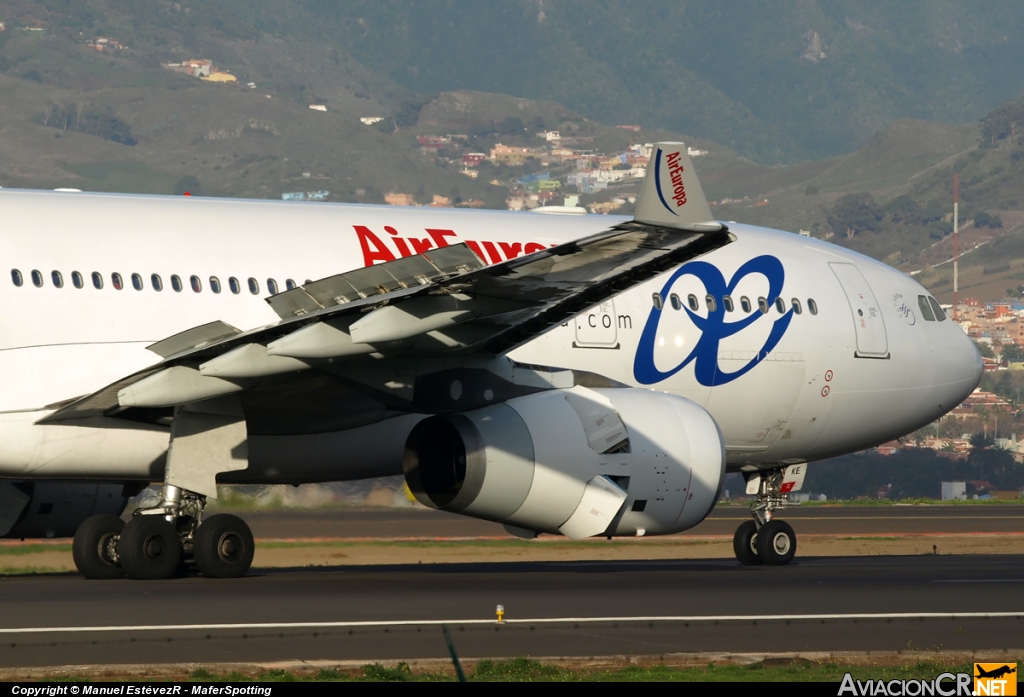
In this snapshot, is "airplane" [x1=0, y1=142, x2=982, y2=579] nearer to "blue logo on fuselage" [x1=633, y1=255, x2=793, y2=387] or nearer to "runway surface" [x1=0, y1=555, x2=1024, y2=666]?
"blue logo on fuselage" [x1=633, y1=255, x2=793, y2=387]

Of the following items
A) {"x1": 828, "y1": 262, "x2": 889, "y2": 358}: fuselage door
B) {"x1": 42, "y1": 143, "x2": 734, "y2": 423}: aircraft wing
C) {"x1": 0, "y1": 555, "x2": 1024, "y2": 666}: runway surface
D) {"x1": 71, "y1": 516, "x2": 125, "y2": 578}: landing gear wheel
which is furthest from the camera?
{"x1": 828, "y1": 262, "x2": 889, "y2": 358}: fuselage door

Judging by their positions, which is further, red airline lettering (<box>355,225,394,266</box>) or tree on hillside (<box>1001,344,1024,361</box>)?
tree on hillside (<box>1001,344,1024,361</box>)

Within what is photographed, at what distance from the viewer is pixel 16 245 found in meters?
17.5

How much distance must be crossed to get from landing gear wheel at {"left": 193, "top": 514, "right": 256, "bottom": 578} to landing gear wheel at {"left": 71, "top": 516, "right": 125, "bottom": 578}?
1.08 metres

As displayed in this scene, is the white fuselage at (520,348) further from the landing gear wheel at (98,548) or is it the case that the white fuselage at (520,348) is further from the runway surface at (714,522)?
the runway surface at (714,522)

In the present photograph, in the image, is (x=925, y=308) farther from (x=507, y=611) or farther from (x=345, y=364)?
(x=507, y=611)

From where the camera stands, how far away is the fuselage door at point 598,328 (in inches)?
797

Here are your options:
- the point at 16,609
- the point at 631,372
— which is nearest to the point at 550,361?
the point at 631,372

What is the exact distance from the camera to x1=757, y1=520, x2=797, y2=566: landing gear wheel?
2188 cm

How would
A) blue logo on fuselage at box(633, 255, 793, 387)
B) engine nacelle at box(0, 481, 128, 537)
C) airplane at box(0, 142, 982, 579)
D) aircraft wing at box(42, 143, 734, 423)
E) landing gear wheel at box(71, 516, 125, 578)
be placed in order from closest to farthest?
aircraft wing at box(42, 143, 734, 423) → airplane at box(0, 142, 982, 579) → landing gear wheel at box(71, 516, 125, 578) → engine nacelle at box(0, 481, 128, 537) → blue logo on fuselage at box(633, 255, 793, 387)

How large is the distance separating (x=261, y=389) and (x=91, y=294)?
7.46 feet

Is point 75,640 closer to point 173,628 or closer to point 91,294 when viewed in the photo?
point 173,628

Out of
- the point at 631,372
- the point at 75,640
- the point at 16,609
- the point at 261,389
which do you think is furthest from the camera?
the point at 631,372

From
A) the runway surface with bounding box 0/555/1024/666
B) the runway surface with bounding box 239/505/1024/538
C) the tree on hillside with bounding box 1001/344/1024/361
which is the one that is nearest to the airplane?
the runway surface with bounding box 0/555/1024/666
